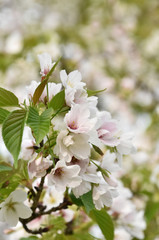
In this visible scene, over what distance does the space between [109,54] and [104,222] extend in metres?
3.83

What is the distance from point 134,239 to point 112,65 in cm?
325

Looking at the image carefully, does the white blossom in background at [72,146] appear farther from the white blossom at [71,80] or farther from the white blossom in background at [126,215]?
the white blossom in background at [126,215]

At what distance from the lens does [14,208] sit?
2.70 ft

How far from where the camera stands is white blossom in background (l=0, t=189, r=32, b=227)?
81 centimetres

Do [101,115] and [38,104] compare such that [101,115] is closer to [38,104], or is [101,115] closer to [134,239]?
[38,104]

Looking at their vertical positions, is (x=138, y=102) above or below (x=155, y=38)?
below

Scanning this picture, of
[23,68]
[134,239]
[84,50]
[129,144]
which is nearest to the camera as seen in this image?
[129,144]

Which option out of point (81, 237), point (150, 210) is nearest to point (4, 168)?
point (81, 237)

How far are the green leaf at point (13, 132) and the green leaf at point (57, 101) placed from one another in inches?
3.2

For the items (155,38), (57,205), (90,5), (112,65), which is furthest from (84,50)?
(57,205)

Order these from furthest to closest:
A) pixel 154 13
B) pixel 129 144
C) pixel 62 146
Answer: pixel 154 13 → pixel 129 144 → pixel 62 146

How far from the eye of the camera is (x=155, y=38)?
3.97m

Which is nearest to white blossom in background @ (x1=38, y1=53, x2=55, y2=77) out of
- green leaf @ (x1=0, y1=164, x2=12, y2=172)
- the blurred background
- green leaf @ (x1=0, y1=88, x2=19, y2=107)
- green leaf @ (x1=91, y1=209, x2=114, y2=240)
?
green leaf @ (x1=0, y1=88, x2=19, y2=107)

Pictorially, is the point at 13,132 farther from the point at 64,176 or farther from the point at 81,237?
the point at 81,237
